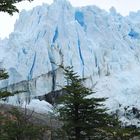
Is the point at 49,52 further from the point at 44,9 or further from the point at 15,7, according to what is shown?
the point at 15,7

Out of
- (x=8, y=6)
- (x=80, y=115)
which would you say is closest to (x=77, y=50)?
(x=80, y=115)

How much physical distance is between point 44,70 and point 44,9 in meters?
11.5

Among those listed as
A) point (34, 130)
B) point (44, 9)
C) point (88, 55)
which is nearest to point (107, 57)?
point (88, 55)

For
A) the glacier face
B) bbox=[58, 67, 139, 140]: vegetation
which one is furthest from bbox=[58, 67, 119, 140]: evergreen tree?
the glacier face

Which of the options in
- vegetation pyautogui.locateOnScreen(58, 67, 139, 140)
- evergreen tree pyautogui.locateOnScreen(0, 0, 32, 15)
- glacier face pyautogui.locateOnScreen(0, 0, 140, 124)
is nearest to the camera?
evergreen tree pyautogui.locateOnScreen(0, 0, 32, 15)

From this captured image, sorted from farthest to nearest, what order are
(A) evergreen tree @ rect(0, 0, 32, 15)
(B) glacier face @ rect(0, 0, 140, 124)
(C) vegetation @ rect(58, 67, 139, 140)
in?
(B) glacier face @ rect(0, 0, 140, 124) < (C) vegetation @ rect(58, 67, 139, 140) < (A) evergreen tree @ rect(0, 0, 32, 15)

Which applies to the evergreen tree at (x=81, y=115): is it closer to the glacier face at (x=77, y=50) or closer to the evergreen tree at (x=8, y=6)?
the evergreen tree at (x=8, y=6)

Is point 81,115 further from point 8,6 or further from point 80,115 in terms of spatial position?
point 8,6

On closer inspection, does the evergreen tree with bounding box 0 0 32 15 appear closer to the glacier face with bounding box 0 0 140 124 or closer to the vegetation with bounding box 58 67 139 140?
the vegetation with bounding box 58 67 139 140

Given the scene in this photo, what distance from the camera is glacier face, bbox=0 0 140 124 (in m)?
56.0

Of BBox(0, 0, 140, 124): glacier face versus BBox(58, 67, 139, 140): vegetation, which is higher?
BBox(0, 0, 140, 124): glacier face

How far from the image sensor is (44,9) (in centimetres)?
6488

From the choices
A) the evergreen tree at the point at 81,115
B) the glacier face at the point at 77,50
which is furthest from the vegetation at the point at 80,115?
the glacier face at the point at 77,50

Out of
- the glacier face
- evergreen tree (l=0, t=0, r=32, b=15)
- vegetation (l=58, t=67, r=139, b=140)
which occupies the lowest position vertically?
vegetation (l=58, t=67, r=139, b=140)
